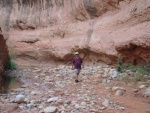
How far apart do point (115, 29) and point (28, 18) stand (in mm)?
8502

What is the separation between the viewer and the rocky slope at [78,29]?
362 inches

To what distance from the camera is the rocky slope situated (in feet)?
30.1

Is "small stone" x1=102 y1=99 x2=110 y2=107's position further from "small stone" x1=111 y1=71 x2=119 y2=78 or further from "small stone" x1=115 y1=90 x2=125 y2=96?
"small stone" x1=111 y1=71 x2=119 y2=78

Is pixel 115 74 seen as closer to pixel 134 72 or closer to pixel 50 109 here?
pixel 134 72

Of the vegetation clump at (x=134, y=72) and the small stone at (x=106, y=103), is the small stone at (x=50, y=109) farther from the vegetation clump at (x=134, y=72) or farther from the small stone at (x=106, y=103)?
the vegetation clump at (x=134, y=72)

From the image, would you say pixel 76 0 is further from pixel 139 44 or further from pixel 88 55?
pixel 139 44

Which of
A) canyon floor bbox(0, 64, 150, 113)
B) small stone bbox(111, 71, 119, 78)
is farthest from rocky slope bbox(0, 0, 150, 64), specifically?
canyon floor bbox(0, 64, 150, 113)

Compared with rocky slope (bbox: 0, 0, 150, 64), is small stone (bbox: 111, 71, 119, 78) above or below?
below

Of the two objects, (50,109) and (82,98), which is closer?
(50,109)

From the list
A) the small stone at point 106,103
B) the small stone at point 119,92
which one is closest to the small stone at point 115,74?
the small stone at point 119,92

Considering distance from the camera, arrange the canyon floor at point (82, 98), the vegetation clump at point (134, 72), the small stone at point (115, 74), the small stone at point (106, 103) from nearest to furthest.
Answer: the canyon floor at point (82, 98)
the small stone at point (106, 103)
the vegetation clump at point (134, 72)
the small stone at point (115, 74)

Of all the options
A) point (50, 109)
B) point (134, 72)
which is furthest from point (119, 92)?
point (134, 72)

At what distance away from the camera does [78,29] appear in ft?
42.2

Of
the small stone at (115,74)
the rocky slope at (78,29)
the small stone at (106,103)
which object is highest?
the rocky slope at (78,29)
